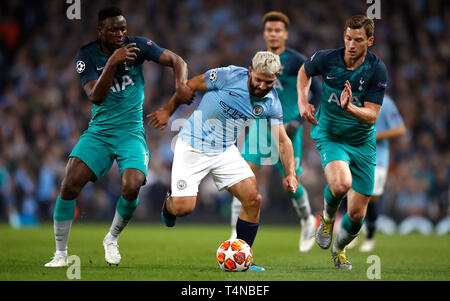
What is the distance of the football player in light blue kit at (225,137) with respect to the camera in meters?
7.36

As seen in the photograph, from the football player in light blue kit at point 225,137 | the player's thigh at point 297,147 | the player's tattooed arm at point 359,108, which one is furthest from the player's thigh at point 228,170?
the player's thigh at point 297,147

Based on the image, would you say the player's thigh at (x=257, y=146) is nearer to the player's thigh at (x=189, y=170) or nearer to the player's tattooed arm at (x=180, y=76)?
the player's thigh at (x=189, y=170)

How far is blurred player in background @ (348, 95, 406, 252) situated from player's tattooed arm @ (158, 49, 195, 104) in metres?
4.61

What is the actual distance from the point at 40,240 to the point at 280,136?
5610 millimetres

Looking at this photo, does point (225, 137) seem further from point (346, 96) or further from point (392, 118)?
point (392, 118)

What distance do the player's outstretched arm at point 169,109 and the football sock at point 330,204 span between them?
6.12 feet

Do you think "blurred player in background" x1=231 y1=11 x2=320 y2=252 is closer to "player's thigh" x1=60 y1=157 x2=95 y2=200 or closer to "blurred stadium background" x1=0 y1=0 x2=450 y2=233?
"player's thigh" x1=60 y1=157 x2=95 y2=200

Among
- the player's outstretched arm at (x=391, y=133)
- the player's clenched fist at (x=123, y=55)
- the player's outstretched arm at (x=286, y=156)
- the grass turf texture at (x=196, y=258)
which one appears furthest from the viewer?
the player's outstretched arm at (x=391, y=133)

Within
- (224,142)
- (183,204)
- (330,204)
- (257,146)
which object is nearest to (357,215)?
(330,204)

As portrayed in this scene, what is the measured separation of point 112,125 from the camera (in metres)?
7.44

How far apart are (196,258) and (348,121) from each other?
2.67 metres

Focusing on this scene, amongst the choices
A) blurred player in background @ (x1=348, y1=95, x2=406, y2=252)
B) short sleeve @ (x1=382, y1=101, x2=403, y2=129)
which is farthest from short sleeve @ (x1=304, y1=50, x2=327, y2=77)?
short sleeve @ (x1=382, y1=101, x2=403, y2=129)
